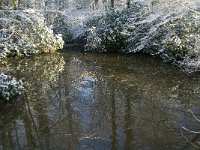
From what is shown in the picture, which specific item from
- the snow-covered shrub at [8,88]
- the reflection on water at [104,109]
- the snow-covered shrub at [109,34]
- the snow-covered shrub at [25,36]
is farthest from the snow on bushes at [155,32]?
the snow-covered shrub at [8,88]

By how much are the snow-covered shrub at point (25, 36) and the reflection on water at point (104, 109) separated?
12.0 feet

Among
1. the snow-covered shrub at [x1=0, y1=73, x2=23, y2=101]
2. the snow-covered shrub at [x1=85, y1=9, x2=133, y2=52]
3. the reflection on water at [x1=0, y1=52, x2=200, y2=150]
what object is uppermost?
the snow-covered shrub at [x1=85, y1=9, x2=133, y2=52]

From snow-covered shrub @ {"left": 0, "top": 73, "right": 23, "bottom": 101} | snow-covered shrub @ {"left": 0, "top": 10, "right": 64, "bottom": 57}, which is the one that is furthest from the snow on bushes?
snow-covered shrub @ {"left": 0, "top": 73, "right": 23, "bottom": 101}

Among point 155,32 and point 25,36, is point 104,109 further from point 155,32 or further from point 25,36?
point 25,36

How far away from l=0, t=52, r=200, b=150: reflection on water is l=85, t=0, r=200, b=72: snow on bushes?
101 centimetres

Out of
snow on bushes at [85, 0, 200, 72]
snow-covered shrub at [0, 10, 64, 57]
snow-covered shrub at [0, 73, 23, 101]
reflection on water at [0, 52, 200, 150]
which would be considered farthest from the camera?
snow-covered shrub at [0, 10, 64, 57]

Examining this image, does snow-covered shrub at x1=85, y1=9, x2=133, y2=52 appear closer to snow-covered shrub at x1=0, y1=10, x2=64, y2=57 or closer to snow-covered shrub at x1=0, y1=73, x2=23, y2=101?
snow-covered shrub at x1=0, y1=10, x2=64, y2=57

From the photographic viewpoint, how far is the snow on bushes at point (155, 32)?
1398 cm

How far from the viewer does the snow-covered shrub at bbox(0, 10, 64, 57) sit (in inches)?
748

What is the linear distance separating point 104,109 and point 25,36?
11.3m

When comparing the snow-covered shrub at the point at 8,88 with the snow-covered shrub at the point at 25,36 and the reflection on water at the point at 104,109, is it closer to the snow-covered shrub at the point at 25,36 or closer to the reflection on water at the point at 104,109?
the reflection on water at the point at 104,109

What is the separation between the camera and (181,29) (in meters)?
15.0

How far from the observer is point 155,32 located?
1648cm

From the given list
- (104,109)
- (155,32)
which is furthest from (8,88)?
(155,32)
